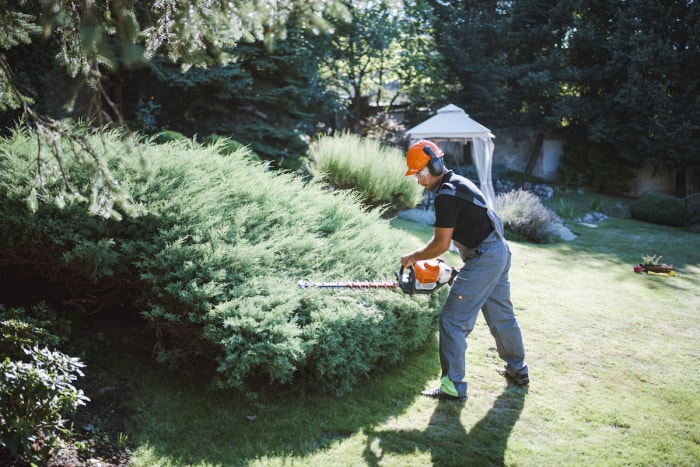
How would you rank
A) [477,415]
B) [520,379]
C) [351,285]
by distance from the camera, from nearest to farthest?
[477,415], [351,285], [520,379]

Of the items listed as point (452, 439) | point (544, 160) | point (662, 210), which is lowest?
point (452, 439)

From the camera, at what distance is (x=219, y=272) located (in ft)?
12.4

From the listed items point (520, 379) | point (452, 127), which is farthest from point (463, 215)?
point (452, 127)

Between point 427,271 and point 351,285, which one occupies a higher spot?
point 427,271

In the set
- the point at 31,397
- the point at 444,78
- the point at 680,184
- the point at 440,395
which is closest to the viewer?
the point at 31,397

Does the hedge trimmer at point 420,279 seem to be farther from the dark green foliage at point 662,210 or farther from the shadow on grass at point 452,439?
the dark green foliage at point 662,210

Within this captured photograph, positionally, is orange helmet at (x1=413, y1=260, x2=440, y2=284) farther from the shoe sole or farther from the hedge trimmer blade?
the shoe sole

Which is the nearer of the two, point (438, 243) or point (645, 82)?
point (438, 243)

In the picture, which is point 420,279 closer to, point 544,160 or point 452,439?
point 452,439

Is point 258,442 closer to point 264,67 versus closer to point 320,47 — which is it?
point 264,67

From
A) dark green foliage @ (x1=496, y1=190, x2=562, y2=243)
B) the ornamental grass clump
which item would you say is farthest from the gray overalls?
dark green foliage @ (x1=496, y1=190, x2=562, y2=243)

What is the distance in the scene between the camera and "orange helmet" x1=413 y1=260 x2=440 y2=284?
13.1 feet

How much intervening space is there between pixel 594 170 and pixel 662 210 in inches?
213

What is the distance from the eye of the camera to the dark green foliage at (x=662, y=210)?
15680 mm
